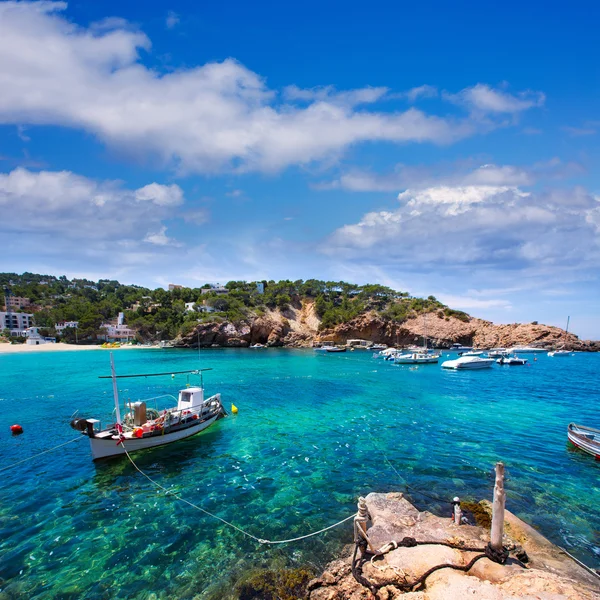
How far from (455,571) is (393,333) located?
108 metres

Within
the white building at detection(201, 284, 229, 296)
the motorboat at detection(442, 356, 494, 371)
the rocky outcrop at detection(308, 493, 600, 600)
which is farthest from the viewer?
the white building at detection(201, 284, 229, 296)

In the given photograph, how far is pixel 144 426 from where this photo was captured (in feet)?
69.8

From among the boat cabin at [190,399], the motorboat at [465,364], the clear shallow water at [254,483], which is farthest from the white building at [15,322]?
the motorboat at [465,364]

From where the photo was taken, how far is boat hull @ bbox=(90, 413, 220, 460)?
19047 mm

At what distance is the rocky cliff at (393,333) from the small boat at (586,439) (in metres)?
87.1

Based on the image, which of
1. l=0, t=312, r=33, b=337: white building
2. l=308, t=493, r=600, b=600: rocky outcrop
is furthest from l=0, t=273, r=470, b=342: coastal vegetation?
l=308, t=493, r=600, b=600: rocky outcrop

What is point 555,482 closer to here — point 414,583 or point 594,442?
point 594,442

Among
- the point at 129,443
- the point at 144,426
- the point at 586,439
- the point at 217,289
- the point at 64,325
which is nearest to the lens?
the point at 129,443

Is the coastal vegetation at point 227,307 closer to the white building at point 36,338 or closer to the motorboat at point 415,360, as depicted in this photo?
the white building at point 36,338

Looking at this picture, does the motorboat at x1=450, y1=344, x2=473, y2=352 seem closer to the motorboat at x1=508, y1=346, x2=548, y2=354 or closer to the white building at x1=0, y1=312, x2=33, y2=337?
the motorboat at x1=508, y1=346, x2=548, y2=354

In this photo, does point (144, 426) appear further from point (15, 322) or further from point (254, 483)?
point (15, 322)

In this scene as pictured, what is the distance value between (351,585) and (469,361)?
207ft

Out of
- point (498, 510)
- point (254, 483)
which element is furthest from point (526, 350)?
point (498, 510)

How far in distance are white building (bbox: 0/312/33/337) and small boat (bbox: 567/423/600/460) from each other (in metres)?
154
